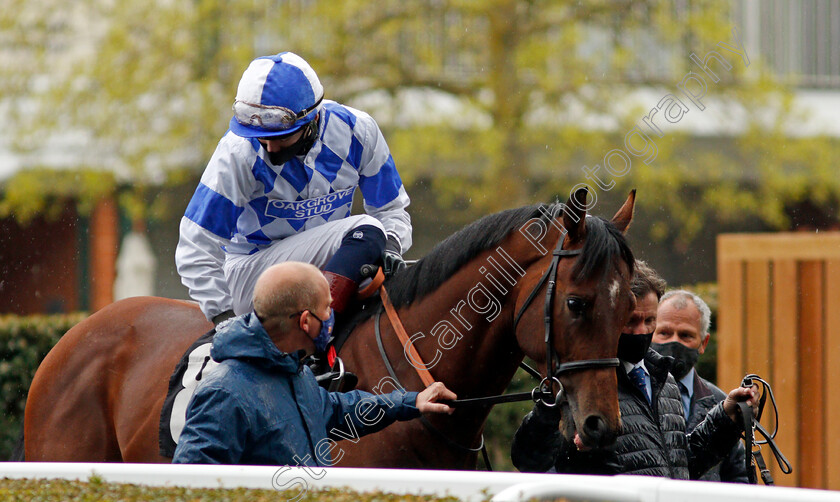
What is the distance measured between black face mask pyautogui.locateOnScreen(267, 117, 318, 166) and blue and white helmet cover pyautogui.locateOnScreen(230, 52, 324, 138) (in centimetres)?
5

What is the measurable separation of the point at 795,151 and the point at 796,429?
4.85m

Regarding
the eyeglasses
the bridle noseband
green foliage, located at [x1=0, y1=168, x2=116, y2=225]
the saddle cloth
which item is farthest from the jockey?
green foliage, located at [x1=0, y1=168, x2=116, y2=225]

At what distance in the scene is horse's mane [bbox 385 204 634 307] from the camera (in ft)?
8.43

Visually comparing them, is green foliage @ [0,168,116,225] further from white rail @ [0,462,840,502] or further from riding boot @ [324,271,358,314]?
white rail @ [0,462,840,502]

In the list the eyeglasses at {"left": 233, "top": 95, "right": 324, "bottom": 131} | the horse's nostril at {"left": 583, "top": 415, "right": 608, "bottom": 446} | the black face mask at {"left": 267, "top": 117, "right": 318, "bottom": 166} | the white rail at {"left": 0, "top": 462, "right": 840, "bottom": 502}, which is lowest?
the horse's nostril at {"left": 583, "top": 415, "right": 608, "bottom": 446}

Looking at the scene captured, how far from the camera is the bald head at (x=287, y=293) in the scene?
7.29 feet

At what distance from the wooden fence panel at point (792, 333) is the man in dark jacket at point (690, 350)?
6.49 feet

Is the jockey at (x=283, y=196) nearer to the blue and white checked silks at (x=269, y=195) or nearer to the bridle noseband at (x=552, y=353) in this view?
the blue and white checked silks at (x=269, y=195)

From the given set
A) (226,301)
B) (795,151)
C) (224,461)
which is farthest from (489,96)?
(224,461)

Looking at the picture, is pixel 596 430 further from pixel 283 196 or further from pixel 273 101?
pixel 273 101

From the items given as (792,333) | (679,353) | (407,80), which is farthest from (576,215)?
(407,80)

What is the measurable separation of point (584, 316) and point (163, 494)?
1.25m

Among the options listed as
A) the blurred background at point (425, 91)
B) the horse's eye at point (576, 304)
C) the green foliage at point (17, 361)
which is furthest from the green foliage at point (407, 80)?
the horse's eye at point (576, 304)

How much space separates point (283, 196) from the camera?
3086 mm
